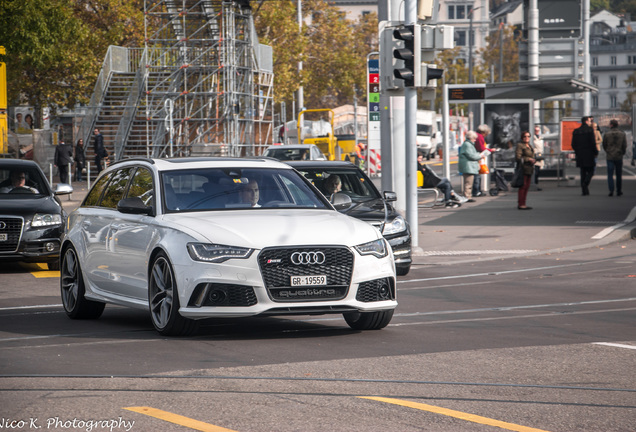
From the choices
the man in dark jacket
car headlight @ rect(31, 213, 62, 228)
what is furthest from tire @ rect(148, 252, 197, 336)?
the man in dark jacket

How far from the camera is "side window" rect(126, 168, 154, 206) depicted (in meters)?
10.2

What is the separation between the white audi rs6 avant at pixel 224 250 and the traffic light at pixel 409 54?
23.8 feet

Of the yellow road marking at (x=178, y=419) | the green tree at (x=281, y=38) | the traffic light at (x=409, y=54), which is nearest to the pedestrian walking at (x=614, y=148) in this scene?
the traffic light at (x=409, y=54)

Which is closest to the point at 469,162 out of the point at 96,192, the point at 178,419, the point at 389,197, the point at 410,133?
the point at 410,133

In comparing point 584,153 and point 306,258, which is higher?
point 584,153

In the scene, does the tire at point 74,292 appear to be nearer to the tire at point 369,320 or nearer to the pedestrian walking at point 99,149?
the tire at point 369,320

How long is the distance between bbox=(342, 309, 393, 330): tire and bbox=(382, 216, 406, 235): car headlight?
189 inches

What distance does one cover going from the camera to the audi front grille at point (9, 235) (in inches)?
618

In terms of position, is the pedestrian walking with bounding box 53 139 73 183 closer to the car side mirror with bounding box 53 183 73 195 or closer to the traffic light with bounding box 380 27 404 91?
the traffic light with bounding box 380 27 404 91

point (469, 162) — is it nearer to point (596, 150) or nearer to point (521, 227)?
point (596, 150)

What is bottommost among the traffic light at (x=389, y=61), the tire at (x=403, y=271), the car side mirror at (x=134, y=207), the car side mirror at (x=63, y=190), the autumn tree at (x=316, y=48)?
the tire at (x=403, y=271)

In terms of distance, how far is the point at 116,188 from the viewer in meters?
11.0

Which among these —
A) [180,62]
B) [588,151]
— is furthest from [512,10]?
[588,151]

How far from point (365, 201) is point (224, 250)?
674 cm
